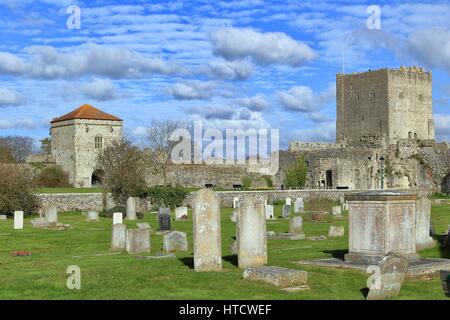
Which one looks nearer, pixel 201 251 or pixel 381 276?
pixel 381 276

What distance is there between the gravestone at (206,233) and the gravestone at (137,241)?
13.7 feet

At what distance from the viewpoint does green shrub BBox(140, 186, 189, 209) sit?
40.6 metres

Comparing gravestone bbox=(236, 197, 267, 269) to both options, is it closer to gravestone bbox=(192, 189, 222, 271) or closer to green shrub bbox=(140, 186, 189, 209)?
gravestone bbox=(192, 189, 222, 271)

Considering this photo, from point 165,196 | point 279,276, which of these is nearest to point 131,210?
point 165,196

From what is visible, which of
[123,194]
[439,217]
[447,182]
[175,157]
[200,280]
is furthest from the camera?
[175,157]

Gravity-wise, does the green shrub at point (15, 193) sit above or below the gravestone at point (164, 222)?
above

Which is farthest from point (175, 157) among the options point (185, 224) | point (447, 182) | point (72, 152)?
point (185, 224)

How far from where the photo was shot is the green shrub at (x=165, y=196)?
133 feet

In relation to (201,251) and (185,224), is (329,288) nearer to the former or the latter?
(201,251)

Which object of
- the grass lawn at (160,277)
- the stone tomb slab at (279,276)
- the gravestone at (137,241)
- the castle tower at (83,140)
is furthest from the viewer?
the castle tower at (83,140)

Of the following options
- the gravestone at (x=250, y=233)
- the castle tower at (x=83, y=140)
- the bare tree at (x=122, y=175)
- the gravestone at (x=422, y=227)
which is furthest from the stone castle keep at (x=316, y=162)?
the gravestone at (x=250, y=233)

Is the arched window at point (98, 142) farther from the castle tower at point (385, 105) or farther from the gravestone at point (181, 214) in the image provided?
the gravestone at point (181, 214)
